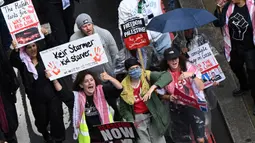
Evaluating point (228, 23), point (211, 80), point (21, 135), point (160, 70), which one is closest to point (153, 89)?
point (160, 70)

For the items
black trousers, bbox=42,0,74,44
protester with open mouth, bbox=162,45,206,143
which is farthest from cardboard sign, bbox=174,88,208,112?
black trousers, bbox=42,0,74,44

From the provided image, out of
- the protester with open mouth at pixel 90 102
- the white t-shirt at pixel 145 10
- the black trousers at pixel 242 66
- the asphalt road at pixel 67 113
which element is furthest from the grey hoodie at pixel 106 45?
the black trousers at pixel 242 66

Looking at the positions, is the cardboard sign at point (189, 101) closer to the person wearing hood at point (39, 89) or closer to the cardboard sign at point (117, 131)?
the cardboard sign at point (117, 131)

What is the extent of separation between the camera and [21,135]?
9297mm

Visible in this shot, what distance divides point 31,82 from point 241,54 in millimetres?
2918

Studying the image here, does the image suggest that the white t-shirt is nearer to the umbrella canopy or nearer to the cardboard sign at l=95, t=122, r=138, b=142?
the umbrella canopy

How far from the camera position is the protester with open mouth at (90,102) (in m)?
7.31

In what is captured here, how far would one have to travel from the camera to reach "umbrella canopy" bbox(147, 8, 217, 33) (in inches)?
312

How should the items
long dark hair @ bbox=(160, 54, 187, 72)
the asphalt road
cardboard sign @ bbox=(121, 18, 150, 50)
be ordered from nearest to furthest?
long dark hair @ bbox=(160, 54, 187, 72) → cardboard sign @ bbox=(121, 18, 150, 50) → the asphalt road

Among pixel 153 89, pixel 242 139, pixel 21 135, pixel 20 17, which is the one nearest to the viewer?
pixel 153 89

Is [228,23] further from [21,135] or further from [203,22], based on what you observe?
[21,135]

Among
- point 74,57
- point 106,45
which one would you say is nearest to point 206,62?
point 106,45

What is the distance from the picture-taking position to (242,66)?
887cm

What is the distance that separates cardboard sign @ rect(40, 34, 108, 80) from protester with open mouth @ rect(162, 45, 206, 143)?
2.87ft
